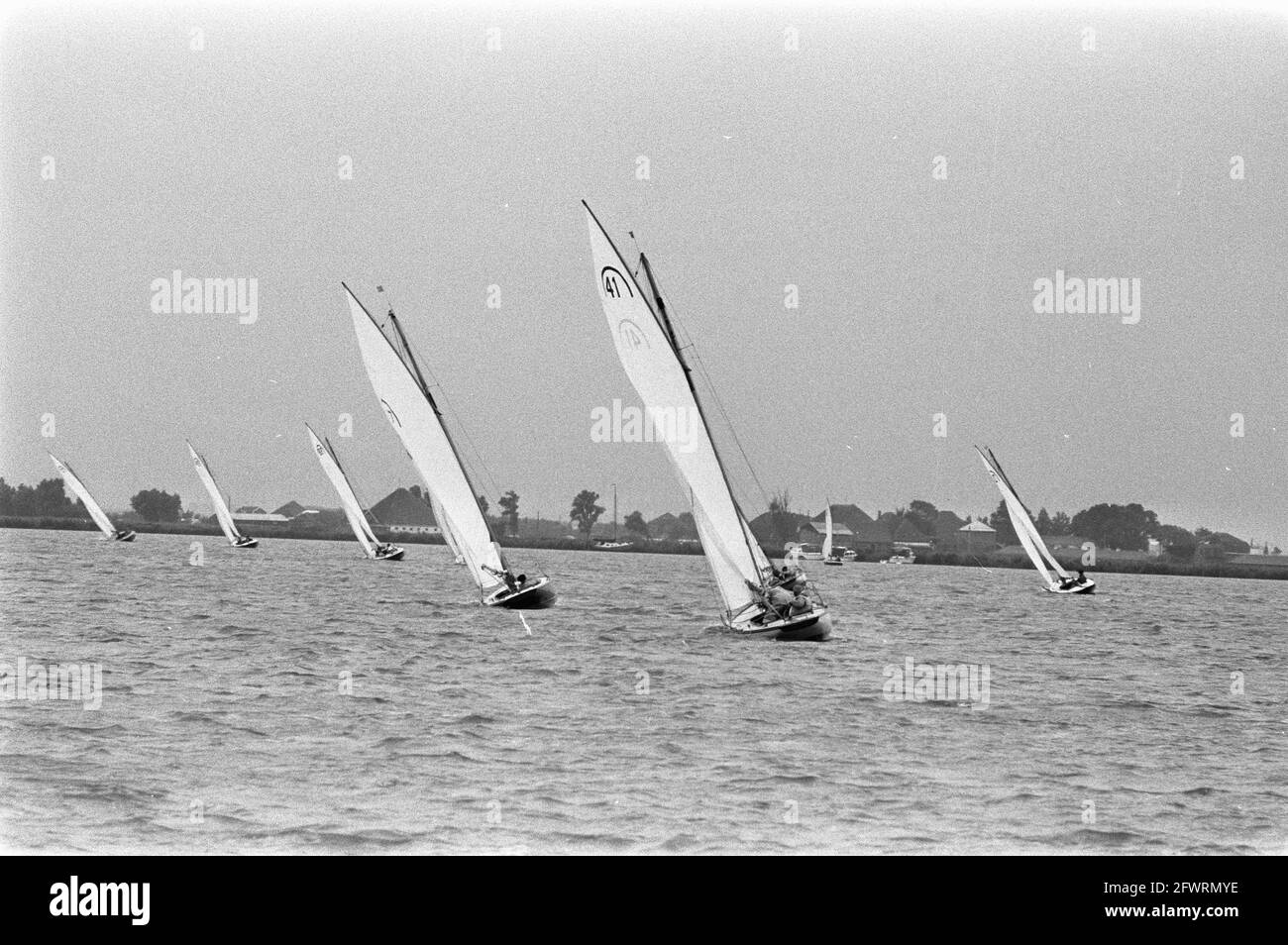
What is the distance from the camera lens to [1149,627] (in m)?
62.7

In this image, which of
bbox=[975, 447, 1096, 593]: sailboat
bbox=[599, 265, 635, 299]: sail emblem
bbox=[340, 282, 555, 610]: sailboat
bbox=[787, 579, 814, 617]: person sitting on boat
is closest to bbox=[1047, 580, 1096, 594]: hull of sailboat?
bbox=[975, 447, 1096, 593]: sailboat

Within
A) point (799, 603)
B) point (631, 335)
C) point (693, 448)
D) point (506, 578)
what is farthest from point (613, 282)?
point (506, 578)

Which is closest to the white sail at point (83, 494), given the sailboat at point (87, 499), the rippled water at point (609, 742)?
the sailboat at point (87, 499)

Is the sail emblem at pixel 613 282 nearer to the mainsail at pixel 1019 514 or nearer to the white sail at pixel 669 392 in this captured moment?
the white sail at pixel 669 392

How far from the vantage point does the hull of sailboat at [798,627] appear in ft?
121

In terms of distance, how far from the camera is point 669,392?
35875 millimetres

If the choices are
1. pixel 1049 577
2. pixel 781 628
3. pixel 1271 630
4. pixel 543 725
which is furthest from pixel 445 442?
pixel 1049 577

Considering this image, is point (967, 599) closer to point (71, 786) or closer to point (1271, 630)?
point (1271, 630)

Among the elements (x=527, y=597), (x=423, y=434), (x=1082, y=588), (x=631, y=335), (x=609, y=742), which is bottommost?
(x=1082, y=588)

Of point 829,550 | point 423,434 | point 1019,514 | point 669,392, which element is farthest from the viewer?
point 829,550

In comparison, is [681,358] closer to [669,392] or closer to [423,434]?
[669,392]

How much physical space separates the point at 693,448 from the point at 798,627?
5662 mm

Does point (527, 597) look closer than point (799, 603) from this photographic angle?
No
